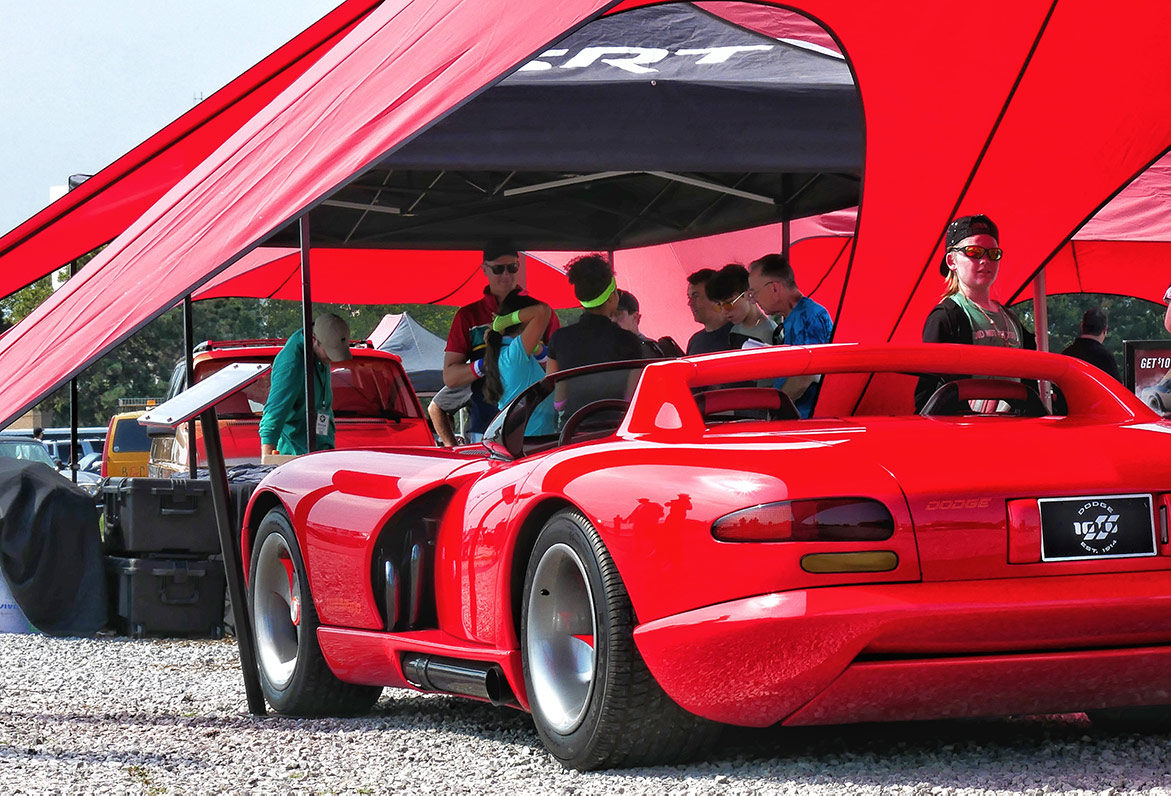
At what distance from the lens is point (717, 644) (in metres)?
3.57

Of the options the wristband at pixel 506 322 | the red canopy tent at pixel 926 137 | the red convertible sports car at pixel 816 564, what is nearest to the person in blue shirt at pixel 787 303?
the red canopy tent at pixel 926 137

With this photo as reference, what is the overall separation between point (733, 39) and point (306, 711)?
533cm

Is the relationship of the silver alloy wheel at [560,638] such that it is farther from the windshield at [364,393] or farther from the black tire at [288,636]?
the windshield at [364,393]

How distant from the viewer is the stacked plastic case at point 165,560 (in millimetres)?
8938

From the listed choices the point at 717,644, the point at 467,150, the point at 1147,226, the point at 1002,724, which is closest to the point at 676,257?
the point at 1147,226

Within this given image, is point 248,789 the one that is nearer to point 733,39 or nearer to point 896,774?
point 896,774

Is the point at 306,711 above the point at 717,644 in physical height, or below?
below

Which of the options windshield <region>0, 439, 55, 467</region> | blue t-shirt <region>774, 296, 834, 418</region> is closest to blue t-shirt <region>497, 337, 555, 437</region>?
blue t-shirt <region>774, 296, 834, 418</region>

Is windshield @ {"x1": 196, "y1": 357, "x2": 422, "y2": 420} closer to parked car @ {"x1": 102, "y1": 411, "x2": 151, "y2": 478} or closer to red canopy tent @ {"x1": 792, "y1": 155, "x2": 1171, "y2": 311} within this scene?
red canopy tent @ {"x1": 792, "y1": 155, "x2": 1171, "y2": 311}

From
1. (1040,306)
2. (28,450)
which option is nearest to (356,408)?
(1040,306)

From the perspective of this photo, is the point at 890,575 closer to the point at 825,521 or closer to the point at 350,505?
the point at 825,521

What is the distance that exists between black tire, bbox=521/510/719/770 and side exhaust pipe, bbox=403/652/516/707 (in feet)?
0.54

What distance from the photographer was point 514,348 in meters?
7.91

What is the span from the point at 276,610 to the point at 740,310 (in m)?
2.65
